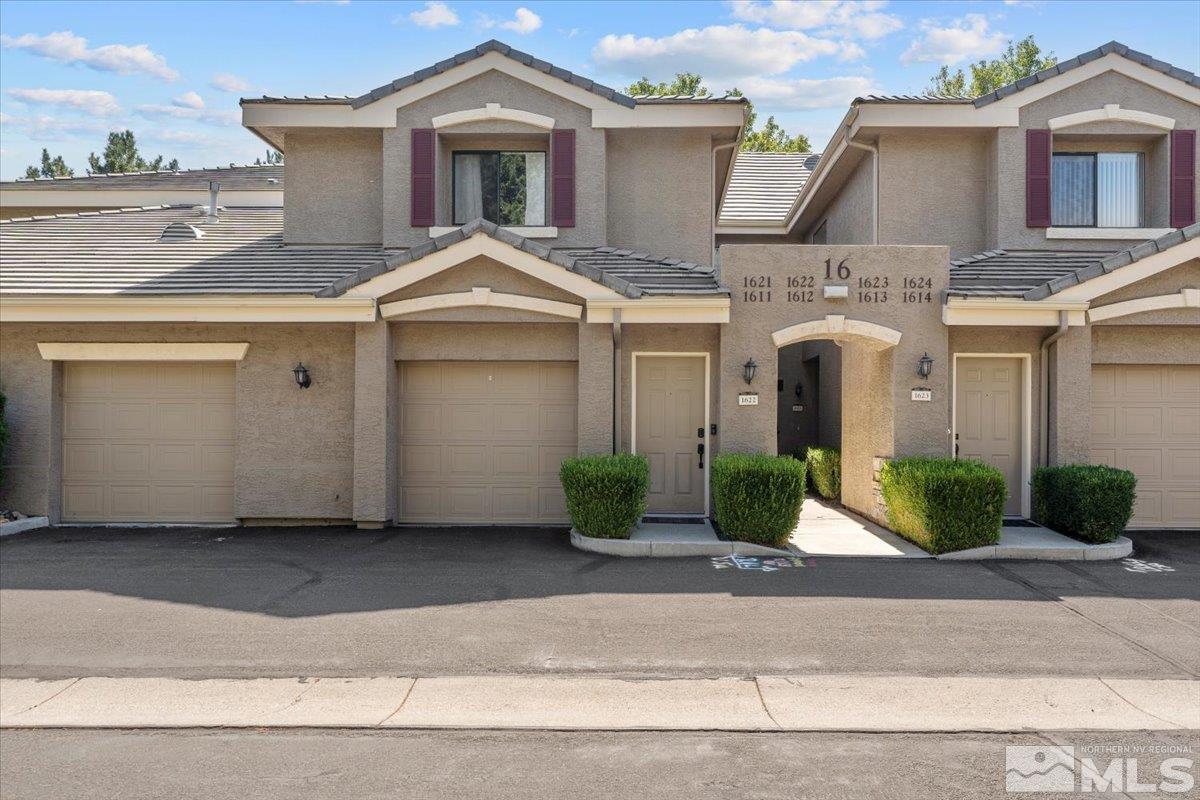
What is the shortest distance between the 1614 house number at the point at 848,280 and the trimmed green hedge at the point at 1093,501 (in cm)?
298

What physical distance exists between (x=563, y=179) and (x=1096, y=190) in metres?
8.89

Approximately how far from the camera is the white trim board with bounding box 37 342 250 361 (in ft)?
40.5

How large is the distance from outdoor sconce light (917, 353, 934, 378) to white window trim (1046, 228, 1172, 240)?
4.17 meters

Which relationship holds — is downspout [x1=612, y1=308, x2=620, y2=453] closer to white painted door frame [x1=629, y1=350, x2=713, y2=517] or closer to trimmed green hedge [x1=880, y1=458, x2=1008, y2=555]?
white painted door frame [x1=629, y1=350, x2=713, y2=517]

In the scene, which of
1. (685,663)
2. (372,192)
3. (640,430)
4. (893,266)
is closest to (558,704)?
(685,663)

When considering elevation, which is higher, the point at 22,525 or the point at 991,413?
the point at 991,413

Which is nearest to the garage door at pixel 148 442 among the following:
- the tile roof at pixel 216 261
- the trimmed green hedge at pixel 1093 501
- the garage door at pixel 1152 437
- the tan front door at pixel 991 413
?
the tile roof at pixel 216 261

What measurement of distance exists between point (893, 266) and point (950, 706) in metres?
7.41

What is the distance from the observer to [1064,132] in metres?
14.0

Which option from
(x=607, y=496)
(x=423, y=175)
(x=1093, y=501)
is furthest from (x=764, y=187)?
(x=607, y=496)

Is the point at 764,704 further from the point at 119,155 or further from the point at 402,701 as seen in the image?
the point at 119,155

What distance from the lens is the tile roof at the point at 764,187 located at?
64.1ft

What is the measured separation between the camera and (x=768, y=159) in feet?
75.7

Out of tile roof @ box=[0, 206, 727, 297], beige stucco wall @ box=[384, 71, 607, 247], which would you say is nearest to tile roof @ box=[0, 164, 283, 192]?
tile roof @ box=[0, 206, 727, 297]
